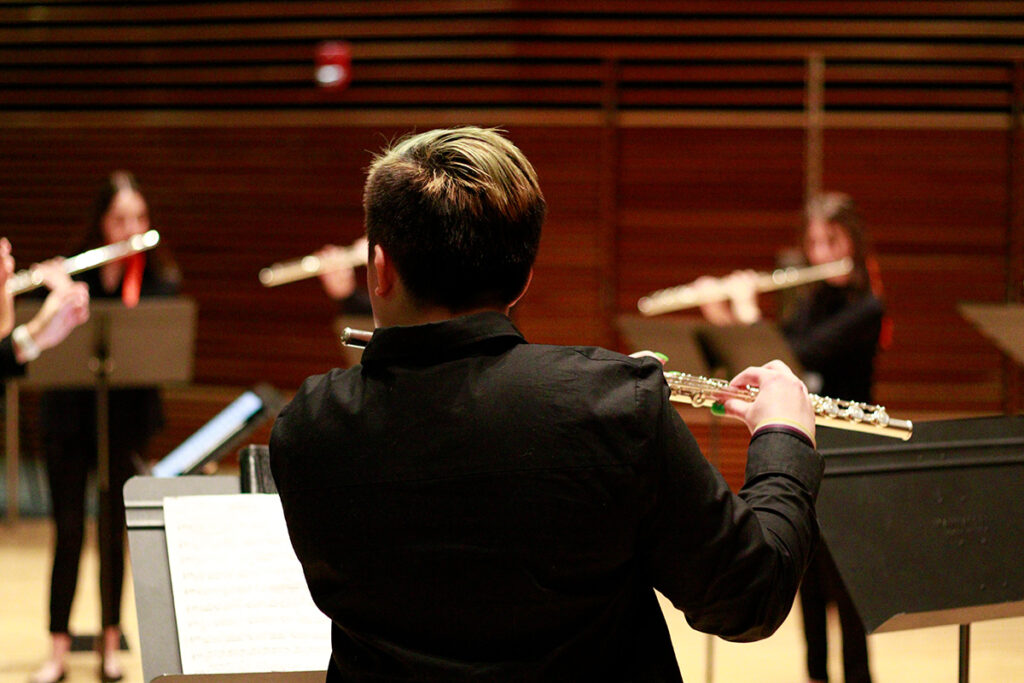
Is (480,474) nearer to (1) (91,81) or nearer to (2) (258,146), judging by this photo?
(2) (258,146)

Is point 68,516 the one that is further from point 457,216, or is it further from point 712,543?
point 712,543

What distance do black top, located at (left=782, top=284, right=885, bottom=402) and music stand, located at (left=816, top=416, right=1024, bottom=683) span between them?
5.60 feet

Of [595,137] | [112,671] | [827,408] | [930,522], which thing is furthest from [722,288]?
[827,408]

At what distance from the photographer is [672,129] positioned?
18.1 feet

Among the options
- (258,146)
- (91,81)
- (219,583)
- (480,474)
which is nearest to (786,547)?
(480,474)

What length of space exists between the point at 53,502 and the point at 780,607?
119 inches

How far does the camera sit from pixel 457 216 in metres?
1.06

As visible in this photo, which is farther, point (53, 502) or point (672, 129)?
point (672, 129)

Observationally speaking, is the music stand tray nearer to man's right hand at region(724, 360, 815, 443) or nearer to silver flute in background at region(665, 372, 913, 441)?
silver flute in background at region(665, 372, 913, 441)

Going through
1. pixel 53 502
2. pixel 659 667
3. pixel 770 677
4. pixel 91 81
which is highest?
pixel 91 81

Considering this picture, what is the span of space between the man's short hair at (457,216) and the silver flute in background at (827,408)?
1.29ft

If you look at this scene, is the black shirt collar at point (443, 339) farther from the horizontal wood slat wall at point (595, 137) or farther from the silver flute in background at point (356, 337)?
the horizontal wood slat wall at point (595, 137)

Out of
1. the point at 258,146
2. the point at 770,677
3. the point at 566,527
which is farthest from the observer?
→ the point at 258,146

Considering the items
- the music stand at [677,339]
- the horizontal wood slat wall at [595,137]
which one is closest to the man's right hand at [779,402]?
the music stand at [677,339]
